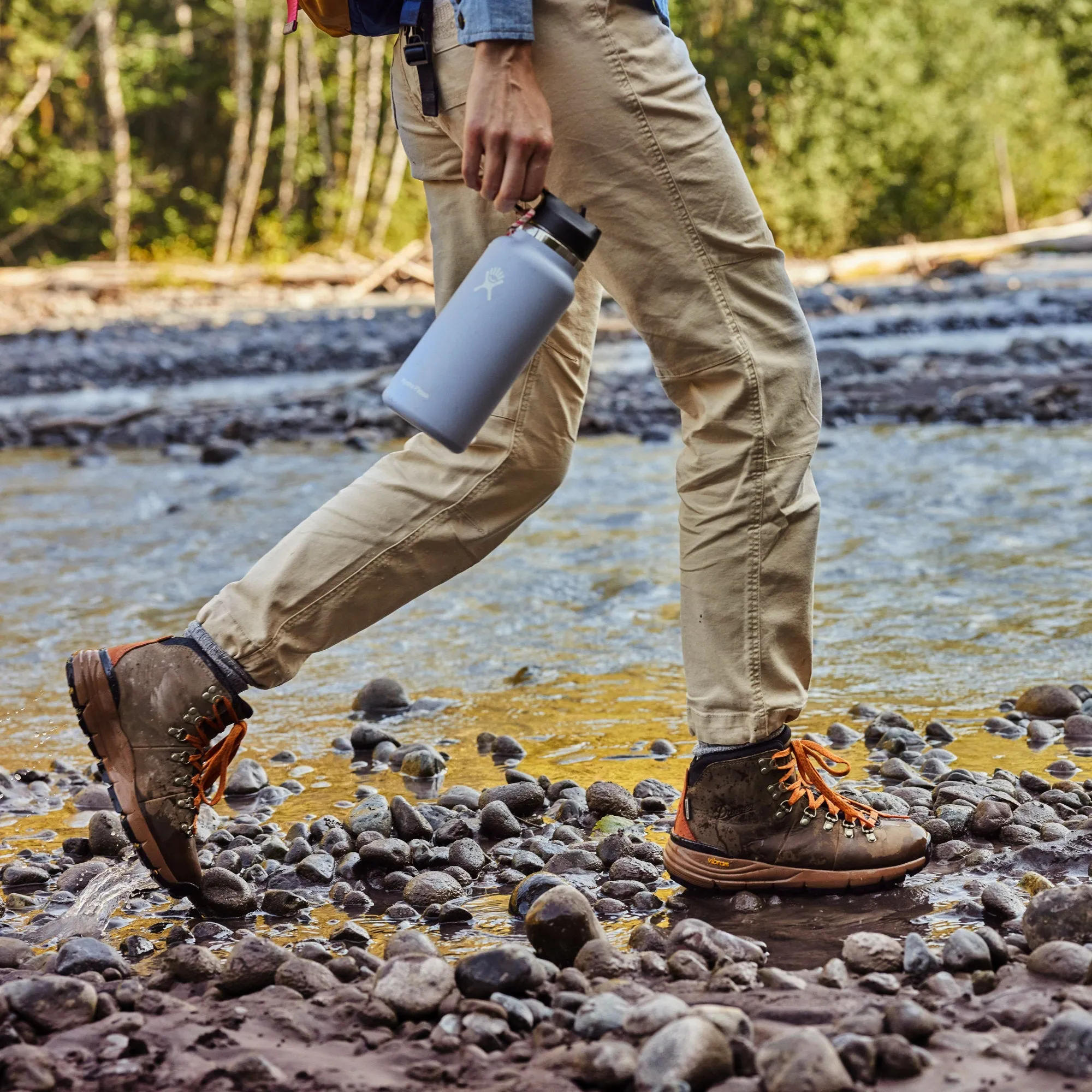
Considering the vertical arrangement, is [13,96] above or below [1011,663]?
above

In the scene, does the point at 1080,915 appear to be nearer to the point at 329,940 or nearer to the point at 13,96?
Answer: the point at 329,940

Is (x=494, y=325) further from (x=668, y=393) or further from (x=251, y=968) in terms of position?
(x=251, y=968)

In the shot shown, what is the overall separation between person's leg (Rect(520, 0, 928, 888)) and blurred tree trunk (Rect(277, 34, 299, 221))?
26813mm

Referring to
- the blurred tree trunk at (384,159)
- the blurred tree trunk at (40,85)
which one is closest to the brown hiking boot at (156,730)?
the blurred tree trunk at (40,85)

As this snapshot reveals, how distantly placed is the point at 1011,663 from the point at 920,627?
1.38ft

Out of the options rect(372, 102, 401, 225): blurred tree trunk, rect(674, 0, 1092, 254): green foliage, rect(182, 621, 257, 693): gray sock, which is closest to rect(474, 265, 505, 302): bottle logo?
rect(182, 621, 257, 693): gray sock

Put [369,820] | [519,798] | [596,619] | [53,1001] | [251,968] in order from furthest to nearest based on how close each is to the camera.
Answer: [596,619], [519,798], [369,820], [251,968], [53,1001]

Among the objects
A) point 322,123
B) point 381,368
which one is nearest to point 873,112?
point 322,123

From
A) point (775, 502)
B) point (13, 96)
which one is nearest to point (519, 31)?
point (775, 502)

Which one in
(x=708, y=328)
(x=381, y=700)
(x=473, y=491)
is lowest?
(x=381, y=700)

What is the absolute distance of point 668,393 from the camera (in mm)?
2250

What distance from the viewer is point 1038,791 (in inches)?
103

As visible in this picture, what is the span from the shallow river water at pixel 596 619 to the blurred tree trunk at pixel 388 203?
22521 mm

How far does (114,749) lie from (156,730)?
0.09 metres
